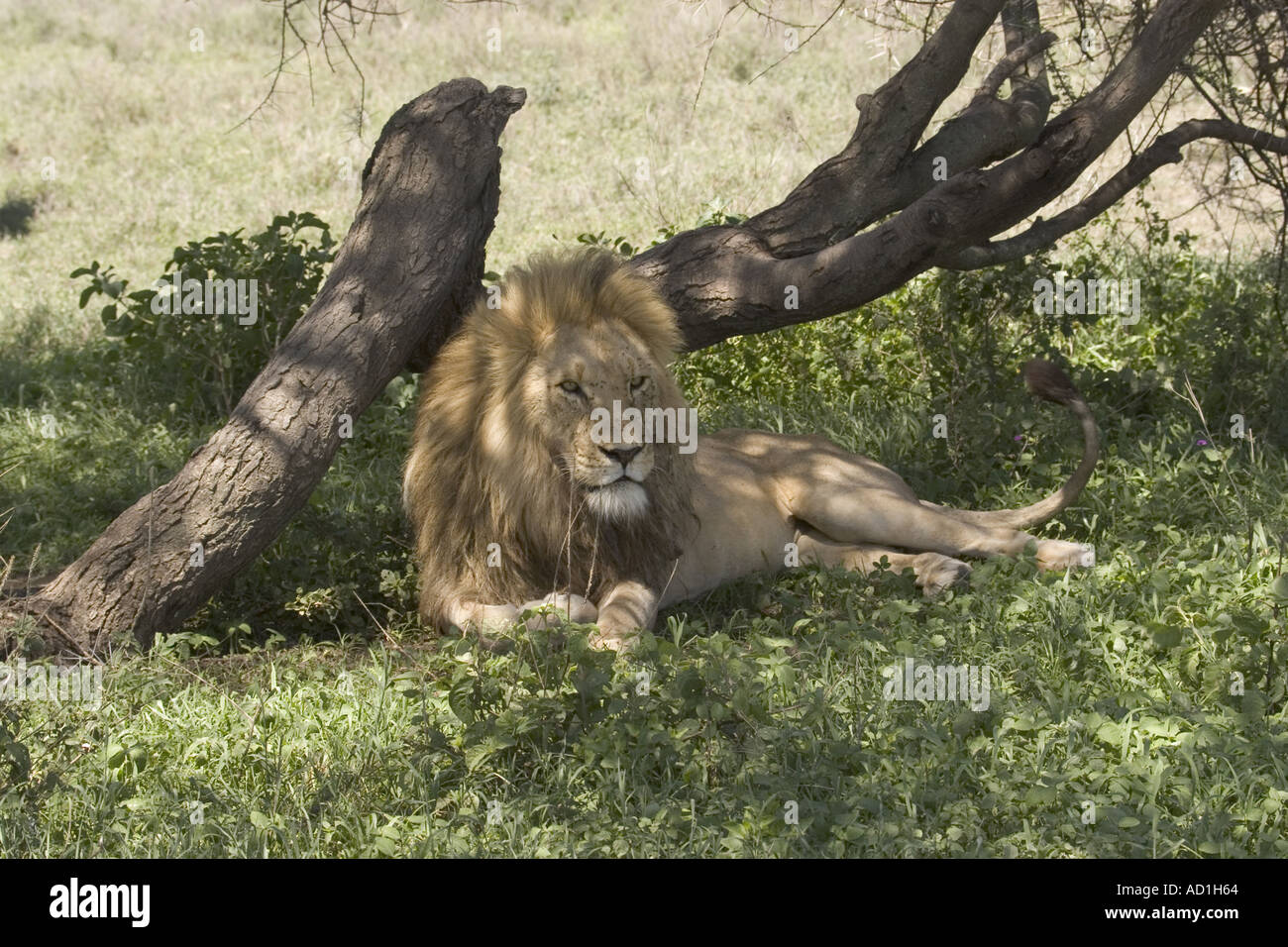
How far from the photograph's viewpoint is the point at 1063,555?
5219 millimetres

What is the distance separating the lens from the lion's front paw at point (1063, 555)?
5.18 m

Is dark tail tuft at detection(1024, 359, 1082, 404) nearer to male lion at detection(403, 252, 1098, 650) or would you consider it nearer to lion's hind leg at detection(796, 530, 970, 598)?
male lion at detection(403, 252, 1098, 650)

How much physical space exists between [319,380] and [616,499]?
1.03 metres

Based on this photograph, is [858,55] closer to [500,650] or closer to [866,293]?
[866,293]

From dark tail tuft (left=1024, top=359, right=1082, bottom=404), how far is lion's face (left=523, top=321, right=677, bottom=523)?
1.46 m

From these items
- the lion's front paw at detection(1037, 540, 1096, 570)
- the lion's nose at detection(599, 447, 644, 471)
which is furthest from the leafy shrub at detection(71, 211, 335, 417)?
the lion's front paw at detection(1037, 540, 1096, 570)

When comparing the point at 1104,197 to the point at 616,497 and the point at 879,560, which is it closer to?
the point at 879,560

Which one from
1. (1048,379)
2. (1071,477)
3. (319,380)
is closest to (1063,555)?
(1071,477)

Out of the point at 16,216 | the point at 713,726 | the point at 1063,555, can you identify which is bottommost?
the point at 713,726

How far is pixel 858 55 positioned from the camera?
51.6 feet

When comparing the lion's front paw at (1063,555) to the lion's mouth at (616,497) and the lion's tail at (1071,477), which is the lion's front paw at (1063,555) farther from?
the lion's mouth at (616,497)

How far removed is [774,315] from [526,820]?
259cm

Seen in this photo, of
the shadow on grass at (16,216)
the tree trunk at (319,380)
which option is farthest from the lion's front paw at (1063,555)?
the shadow on grass at (16,216)
